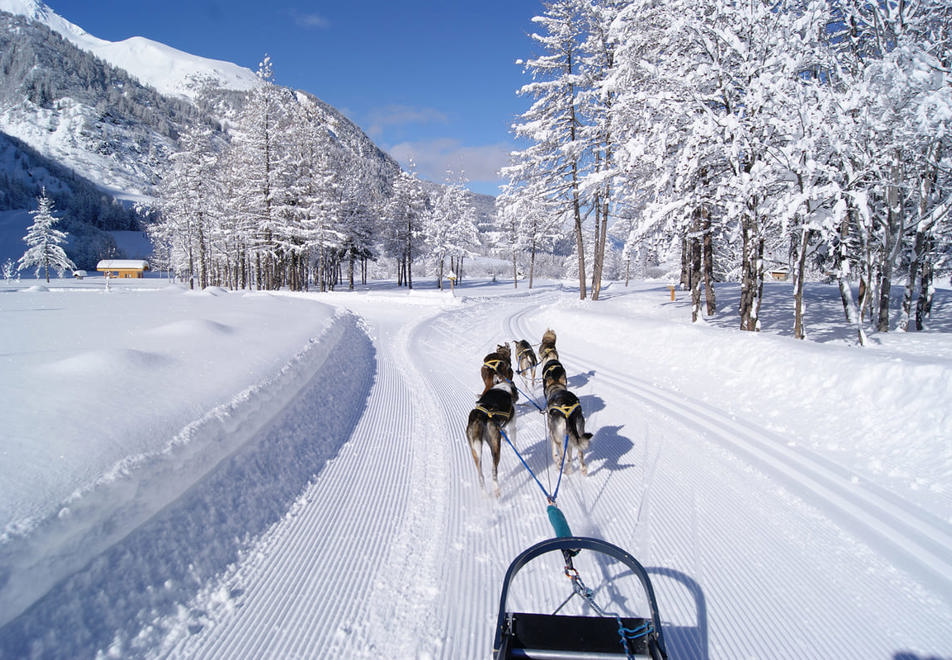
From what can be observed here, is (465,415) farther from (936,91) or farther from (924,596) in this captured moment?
(936,91)

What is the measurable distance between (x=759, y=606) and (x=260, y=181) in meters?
37.8

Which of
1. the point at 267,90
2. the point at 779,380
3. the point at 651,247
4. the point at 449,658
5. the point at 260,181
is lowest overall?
the point at 449,658

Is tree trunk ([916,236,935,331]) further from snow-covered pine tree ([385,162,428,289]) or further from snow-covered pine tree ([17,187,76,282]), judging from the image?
snow-covered pine tree ([17,187,76,282])

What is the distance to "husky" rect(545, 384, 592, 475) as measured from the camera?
4.59 metres

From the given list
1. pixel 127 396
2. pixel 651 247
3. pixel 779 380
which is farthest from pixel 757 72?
pixel 127 396

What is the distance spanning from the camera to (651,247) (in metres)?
13.1

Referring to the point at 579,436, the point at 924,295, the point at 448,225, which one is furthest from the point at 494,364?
the point at 448,225

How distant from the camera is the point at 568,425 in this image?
15.0 ft

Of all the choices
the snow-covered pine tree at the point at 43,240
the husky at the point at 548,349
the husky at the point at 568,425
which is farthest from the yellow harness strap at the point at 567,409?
the snow-covered pine tree at the point at 43,240

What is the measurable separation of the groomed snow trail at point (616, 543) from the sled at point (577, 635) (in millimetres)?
564

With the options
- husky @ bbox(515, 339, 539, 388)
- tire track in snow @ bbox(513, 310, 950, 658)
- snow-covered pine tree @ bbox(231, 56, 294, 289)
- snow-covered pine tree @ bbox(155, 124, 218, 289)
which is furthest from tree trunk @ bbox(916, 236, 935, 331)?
snow-covered pine tree @ bbox(155, 124, 218, 289)

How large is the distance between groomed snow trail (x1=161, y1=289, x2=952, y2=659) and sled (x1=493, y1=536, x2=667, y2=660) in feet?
1.85

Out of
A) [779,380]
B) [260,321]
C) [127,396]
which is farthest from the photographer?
[260,321]

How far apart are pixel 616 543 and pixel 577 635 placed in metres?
1.50
